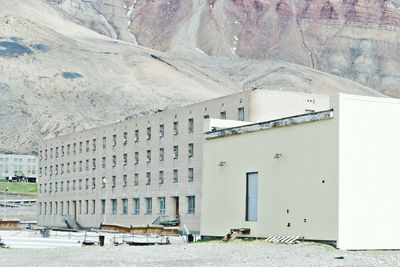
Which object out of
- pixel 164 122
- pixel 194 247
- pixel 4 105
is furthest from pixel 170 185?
pixel 4 105

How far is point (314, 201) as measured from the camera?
1298 inches

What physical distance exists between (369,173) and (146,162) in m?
40.1

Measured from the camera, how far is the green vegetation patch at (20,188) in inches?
5739

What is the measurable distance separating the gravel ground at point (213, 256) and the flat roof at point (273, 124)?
5.24 meters

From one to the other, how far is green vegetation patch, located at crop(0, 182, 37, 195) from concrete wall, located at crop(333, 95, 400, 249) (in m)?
117

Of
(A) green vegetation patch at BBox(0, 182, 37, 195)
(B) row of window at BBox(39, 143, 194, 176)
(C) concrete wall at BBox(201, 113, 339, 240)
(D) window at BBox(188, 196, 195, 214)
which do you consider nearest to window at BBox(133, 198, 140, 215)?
(B) row of window at BBox(39, 143, 194, 176)

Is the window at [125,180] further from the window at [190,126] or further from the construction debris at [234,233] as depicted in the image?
the construction debris at [234,233]

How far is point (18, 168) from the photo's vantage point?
164 meters

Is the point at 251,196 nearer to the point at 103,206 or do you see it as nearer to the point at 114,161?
the point at 114,161

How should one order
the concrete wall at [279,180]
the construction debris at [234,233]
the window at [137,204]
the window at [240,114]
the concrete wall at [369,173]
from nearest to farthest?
the concrete wall at [369,173] < the concrete wall at [279,180] < the construction debris at [234,233] < the window at [240,114] < the window at [137,204]

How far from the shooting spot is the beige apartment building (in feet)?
194

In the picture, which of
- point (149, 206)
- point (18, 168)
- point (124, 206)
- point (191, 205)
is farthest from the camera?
point (18, 168)

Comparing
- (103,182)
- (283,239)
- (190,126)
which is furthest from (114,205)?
(283,239)

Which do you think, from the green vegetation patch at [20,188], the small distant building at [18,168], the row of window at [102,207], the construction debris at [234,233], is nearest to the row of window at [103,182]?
the row of window at [102,207]
